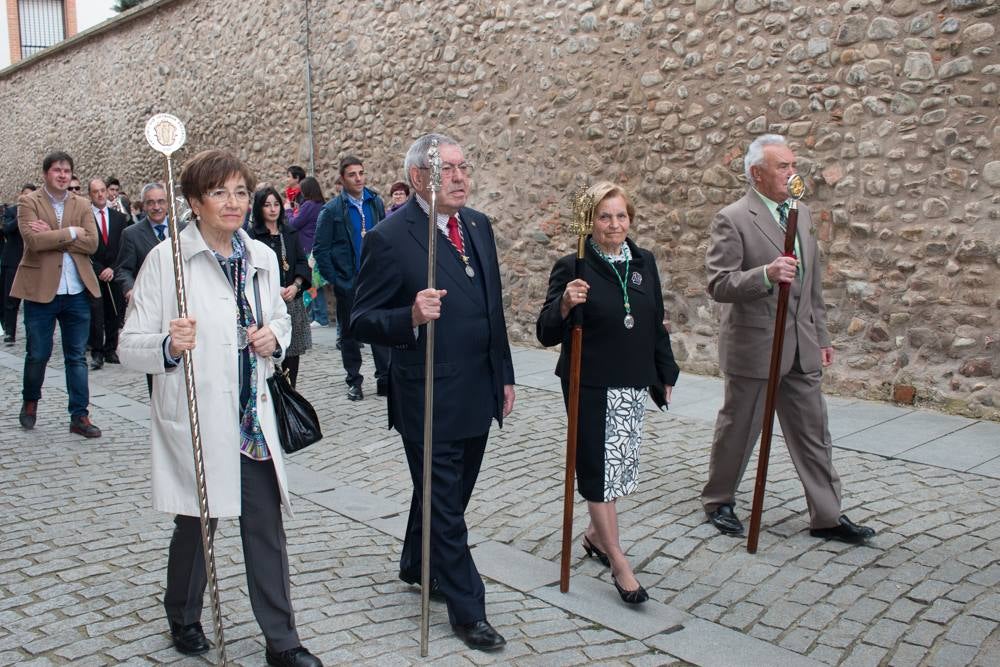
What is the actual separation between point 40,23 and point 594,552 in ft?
131

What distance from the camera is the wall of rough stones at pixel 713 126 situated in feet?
23.9

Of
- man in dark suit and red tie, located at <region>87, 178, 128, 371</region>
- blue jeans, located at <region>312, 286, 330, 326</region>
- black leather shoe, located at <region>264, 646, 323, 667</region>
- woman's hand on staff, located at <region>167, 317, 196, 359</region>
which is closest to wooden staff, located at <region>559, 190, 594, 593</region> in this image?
black leather shoe, located at <region>264, 646, 323, 667</region>

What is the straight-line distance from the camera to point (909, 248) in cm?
757

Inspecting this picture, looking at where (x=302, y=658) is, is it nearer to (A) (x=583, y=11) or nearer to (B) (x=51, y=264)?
(B) (x=51, y=264)

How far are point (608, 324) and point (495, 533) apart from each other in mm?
1455

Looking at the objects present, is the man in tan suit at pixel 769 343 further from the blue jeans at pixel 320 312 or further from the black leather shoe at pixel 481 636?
the blue jeans at pixel 320 312

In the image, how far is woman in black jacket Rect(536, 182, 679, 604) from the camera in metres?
4.15

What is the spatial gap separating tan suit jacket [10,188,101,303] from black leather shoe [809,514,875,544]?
17.7ft

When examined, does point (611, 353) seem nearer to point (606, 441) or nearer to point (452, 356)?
point (606, 441)

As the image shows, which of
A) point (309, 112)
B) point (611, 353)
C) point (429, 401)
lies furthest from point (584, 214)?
point (309, 112)

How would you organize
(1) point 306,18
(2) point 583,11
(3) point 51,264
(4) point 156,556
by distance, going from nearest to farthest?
(4) point 156,556 → (3) point 51,264 → (2) point 583,11 → (1) point 306,18

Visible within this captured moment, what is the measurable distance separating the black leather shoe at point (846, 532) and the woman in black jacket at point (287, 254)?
4.18 m

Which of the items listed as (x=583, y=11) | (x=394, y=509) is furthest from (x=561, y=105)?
(x=394, y=509)

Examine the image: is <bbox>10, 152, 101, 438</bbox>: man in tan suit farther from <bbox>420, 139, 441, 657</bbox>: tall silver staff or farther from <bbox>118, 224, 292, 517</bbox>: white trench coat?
<bbox>420, 139, 441, 657</bbox>: tall silver staff
